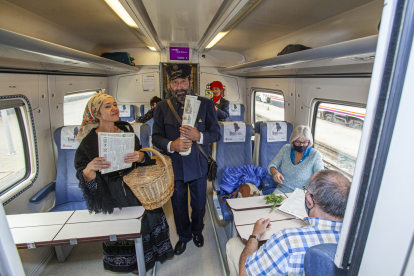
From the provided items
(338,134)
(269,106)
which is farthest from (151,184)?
(269,106)

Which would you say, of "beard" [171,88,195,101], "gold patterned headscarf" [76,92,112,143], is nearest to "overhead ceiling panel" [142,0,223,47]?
"beard" [171,88,195,101]

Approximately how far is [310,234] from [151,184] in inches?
44.8

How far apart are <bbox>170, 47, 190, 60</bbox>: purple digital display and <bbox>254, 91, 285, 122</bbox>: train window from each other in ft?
7.93

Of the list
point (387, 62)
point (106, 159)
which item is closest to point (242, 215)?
point (106, 159)

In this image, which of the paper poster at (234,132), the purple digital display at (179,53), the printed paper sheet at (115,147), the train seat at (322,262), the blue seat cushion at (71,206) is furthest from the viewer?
the purple digital display at (179,53)

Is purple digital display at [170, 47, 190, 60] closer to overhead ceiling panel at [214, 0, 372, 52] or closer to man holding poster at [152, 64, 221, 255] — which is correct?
overhead ceiling panel at [214, 0, 372, 52]

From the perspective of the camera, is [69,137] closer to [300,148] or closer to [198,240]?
[198,240]

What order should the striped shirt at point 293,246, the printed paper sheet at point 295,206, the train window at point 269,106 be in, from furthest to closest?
the train window at point 269,106 < the printed paper sheet at point 295,206 < the striped shirt at point 293,246

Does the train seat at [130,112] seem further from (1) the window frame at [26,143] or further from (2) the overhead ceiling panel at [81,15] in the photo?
(1) the window frame at [26,143]

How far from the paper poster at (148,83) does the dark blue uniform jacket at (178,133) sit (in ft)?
15.1

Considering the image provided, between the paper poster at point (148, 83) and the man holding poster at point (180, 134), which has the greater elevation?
the paper poster at point (148, 83)

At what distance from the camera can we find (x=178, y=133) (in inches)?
92.0

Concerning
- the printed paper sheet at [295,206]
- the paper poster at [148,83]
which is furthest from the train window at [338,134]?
the paper poster at [148,83]

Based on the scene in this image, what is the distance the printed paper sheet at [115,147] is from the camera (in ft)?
5.10
